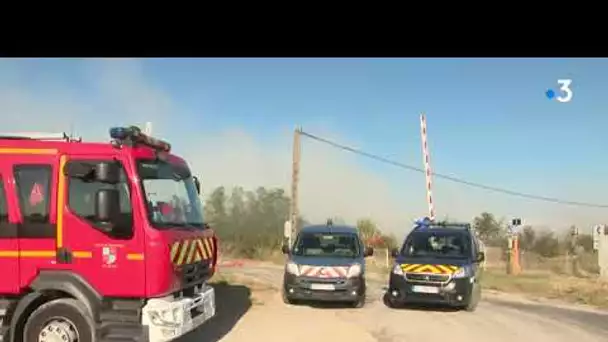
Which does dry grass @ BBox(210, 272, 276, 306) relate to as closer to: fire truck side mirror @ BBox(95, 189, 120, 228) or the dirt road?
the dirt road

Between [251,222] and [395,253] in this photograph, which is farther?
[251,222]

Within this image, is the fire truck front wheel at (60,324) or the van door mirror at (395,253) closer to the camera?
the fire truck front wheel at (60,324)

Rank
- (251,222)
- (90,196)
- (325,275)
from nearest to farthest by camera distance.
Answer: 1. (90,196)
2. (325,275)
3. (251,222)

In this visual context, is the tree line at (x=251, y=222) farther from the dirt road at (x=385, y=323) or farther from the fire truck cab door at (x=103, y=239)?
the fire truck cab door at (x=103, y=239)

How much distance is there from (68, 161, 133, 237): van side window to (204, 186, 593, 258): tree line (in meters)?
24.9

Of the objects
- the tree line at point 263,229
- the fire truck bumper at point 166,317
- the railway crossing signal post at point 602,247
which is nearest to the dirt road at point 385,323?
the fire truck bumper at point 166,317

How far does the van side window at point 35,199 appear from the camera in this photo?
926 cm

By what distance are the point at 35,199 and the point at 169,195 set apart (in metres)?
1.67

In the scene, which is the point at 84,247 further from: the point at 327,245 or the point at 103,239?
the point at 327,245

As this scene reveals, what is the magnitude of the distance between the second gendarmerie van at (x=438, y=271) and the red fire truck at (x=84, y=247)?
263 inches

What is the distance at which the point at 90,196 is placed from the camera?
362 inches

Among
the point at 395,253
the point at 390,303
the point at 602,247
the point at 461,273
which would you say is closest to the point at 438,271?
the point at 461,273

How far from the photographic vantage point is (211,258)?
435 inches
